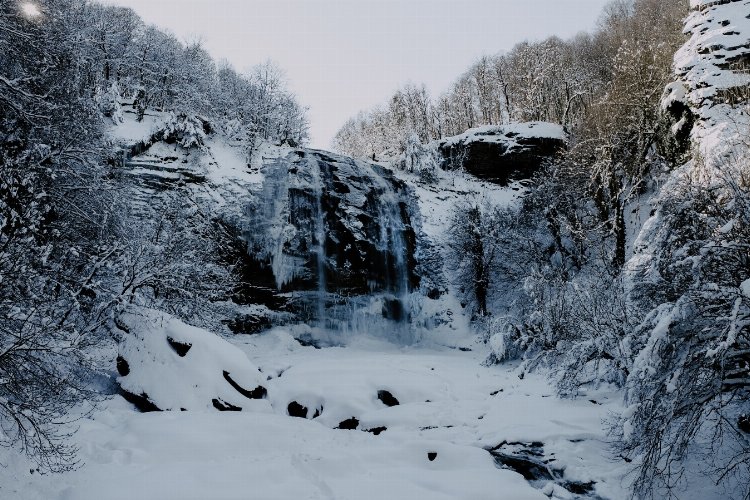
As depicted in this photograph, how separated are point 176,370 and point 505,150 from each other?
27.2 m

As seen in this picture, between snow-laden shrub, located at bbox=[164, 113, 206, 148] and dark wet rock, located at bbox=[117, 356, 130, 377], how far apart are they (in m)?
15.4

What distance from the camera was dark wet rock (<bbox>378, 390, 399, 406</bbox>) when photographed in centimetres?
1155

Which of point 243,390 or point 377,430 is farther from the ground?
point 243,390

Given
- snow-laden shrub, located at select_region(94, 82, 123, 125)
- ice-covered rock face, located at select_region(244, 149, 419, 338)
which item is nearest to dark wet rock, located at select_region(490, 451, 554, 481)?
ice-covered rock face, located at select_region(244, 149, 419, 338)

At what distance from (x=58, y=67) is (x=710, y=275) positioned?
49.1 ft

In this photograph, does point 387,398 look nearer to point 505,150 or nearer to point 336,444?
point 336,444

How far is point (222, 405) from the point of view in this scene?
9656 millimetres

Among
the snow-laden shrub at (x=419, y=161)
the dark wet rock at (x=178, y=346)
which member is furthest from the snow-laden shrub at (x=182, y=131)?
the dark wet rock at (x=178, y=346)

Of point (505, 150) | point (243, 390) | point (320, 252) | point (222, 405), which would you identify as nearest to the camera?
point (222, 405)

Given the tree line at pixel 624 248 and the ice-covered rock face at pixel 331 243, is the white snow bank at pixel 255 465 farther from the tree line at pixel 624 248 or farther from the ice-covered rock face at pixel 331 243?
the ice-covered rock face at pixel 331 243

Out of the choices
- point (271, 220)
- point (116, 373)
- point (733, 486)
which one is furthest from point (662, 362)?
point (271, 220)

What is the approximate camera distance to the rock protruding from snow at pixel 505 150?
30688 mm

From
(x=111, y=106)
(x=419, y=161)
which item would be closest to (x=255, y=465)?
(x=111, y=106)

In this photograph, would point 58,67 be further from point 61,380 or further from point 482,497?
point 482,497
